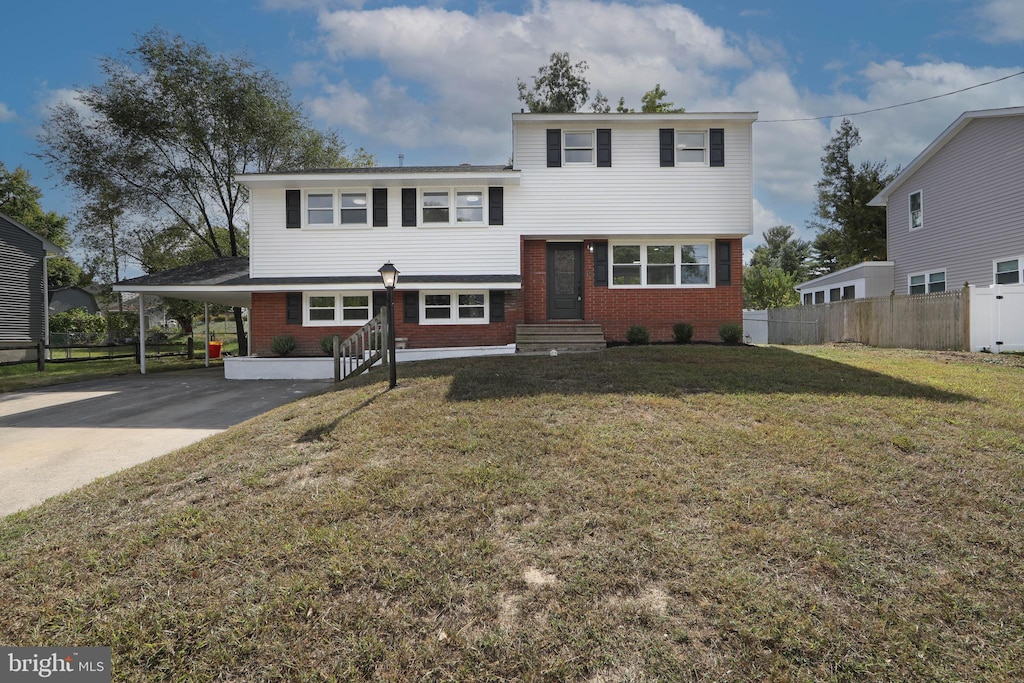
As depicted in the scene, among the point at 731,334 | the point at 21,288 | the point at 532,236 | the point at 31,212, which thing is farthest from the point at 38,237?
the point at 731,334

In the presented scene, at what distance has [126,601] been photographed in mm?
2953

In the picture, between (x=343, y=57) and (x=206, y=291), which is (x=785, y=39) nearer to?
(x=343, y=57)

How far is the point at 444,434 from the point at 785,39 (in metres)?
16.8

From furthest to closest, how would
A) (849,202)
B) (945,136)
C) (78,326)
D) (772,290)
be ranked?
(772,290)
(849,202)
(78,326)
(945,136)

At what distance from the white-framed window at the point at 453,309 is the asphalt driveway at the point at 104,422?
374 cm

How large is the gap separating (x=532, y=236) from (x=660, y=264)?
4.04 m

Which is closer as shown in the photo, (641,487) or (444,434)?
(641,487)

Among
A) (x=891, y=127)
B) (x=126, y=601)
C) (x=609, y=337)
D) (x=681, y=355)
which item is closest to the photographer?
(x=126, y=601)

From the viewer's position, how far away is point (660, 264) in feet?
49.6

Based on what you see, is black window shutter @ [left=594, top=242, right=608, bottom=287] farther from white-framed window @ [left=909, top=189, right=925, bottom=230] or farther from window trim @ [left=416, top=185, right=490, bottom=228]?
white-framed window @ [left=909, top=189, right=925, bottom=230]

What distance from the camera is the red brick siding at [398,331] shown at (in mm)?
14867

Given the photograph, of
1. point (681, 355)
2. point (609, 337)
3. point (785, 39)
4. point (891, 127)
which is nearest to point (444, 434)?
point (681, 355)

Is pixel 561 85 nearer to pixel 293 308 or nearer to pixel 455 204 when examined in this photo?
pixel 455 204

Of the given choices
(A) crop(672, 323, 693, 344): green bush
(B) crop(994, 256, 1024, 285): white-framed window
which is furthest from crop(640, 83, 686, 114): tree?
(A) crop(672, 323, 693, 344): green bush
